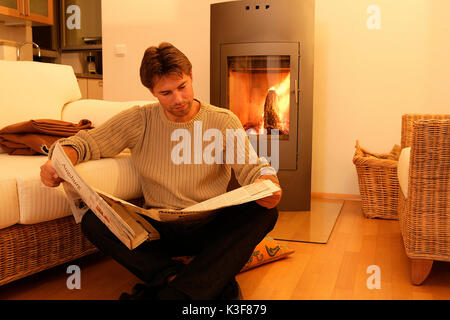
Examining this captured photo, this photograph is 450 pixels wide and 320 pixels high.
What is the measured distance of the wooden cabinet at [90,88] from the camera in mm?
4867

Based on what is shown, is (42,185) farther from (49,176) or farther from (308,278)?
(308,278)

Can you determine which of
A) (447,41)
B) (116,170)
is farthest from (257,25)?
(116,170)

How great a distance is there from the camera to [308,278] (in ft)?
5.69

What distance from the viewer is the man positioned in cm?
136

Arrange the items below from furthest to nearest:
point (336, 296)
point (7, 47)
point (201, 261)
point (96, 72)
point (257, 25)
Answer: point (96, 72) → point (7, 47) → point (257, 25) → point (336, 296) → point (201, 261)

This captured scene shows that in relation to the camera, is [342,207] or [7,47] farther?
[7,47]

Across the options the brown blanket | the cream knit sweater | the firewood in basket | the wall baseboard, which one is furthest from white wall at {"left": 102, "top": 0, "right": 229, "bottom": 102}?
the cream knit sweater

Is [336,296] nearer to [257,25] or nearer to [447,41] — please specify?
[257,25]

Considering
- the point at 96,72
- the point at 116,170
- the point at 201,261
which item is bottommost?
the point at 201,261

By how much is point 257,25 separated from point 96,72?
3042 millimetres

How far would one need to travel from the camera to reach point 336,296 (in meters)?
1.56

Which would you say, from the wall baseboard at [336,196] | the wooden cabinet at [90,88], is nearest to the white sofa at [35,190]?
the wall baseboard at [336,196]
